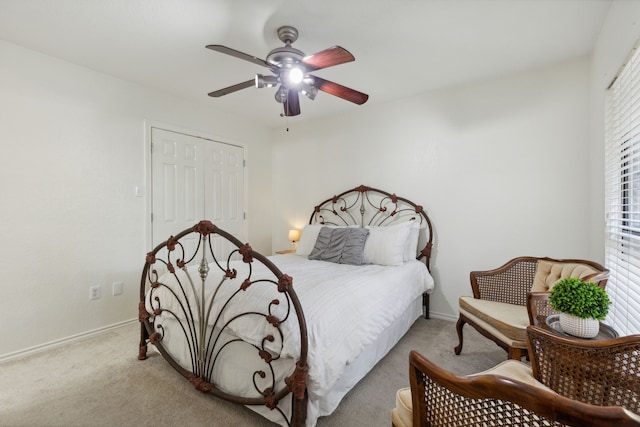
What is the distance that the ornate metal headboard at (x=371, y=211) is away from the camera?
3.37 meters

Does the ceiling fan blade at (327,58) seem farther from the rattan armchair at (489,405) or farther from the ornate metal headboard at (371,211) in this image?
the ornate metal headboard at (371,211)

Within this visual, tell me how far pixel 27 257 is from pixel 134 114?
5.36ft

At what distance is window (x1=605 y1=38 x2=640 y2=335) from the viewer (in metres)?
1.61

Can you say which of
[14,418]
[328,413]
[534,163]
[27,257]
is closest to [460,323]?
[328,413]

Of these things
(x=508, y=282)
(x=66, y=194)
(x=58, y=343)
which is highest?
(x=66, y=194)

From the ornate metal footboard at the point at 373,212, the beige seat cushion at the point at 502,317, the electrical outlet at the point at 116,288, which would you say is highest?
the ornate metal footboard at the point at 373,212

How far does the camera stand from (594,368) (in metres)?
1.09

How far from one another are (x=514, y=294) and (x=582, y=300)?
1.24 m

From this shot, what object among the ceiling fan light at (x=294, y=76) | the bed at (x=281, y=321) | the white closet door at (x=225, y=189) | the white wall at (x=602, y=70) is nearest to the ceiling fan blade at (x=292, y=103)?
the ceiling fan light at (x=294, y=76)

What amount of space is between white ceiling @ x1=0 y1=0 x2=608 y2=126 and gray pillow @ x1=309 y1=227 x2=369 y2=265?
1573 millimetres

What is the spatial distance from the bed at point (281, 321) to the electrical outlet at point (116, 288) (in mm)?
948

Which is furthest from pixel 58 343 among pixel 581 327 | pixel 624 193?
pixel 624 193

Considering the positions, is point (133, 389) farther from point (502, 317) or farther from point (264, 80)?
point (502, 317)

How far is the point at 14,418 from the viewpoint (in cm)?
171
